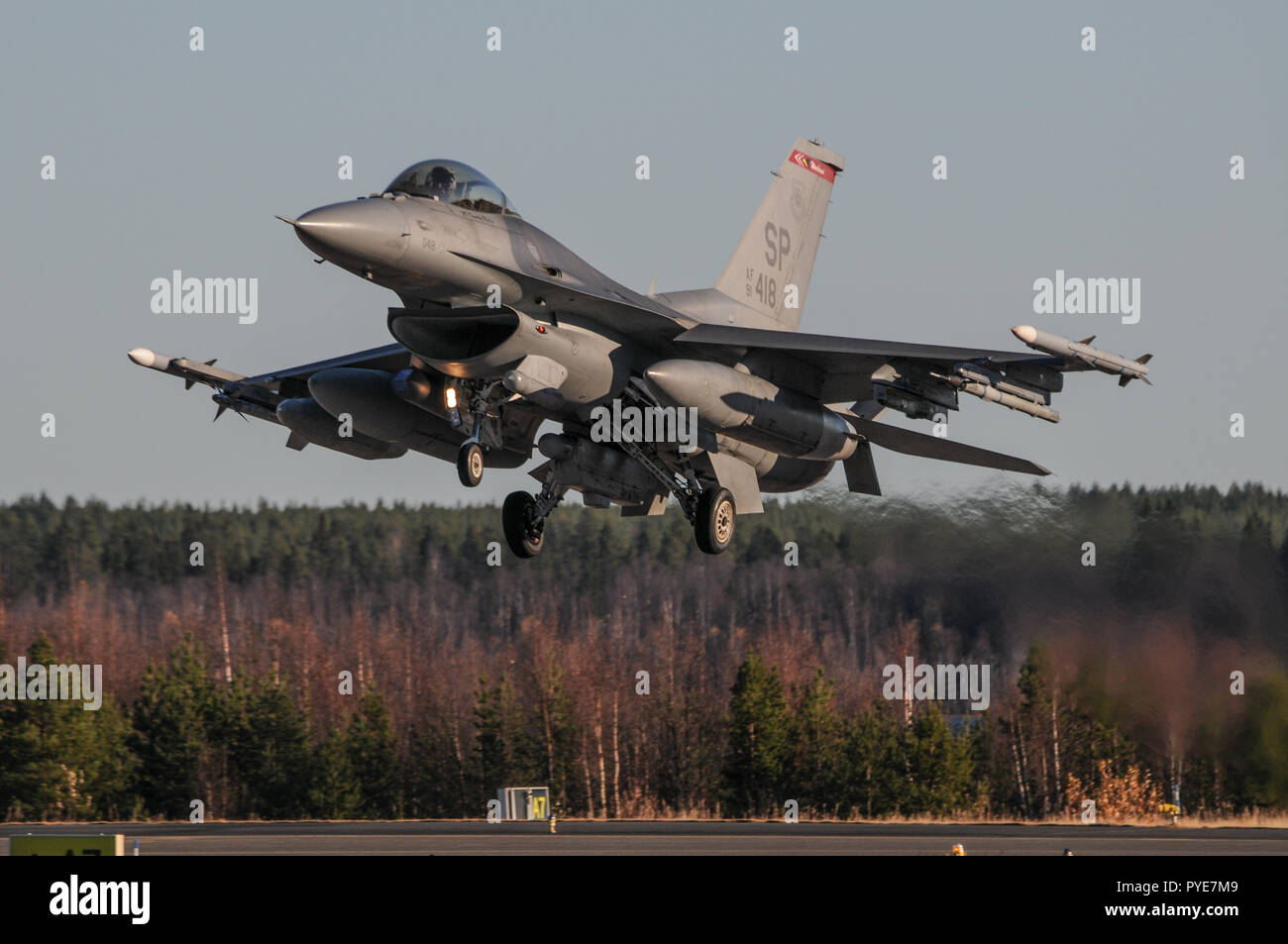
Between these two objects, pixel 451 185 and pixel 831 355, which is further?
pixel 831 355

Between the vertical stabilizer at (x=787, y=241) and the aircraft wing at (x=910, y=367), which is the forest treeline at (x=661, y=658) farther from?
the aircraft wing at (x=910, y=367)

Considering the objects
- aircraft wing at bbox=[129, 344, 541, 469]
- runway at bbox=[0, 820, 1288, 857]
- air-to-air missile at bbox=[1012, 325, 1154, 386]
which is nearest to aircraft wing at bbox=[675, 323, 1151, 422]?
air-to-air missile at bbox=[1012, 325, 1154, 386]

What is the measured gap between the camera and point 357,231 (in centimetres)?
1658

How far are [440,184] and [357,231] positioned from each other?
1.62m

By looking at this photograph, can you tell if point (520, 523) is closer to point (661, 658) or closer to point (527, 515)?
point (527, 515)

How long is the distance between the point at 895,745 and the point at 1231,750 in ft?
35.5

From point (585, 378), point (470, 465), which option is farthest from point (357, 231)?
point (585, 378)

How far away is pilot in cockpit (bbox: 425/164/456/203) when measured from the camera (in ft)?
58.4

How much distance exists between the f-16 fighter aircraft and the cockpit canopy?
22mm

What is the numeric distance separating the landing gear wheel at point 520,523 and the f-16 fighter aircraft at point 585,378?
27 millimetres

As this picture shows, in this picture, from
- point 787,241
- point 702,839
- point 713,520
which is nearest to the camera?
point 713,520

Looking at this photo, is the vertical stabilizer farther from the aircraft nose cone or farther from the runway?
the runway
